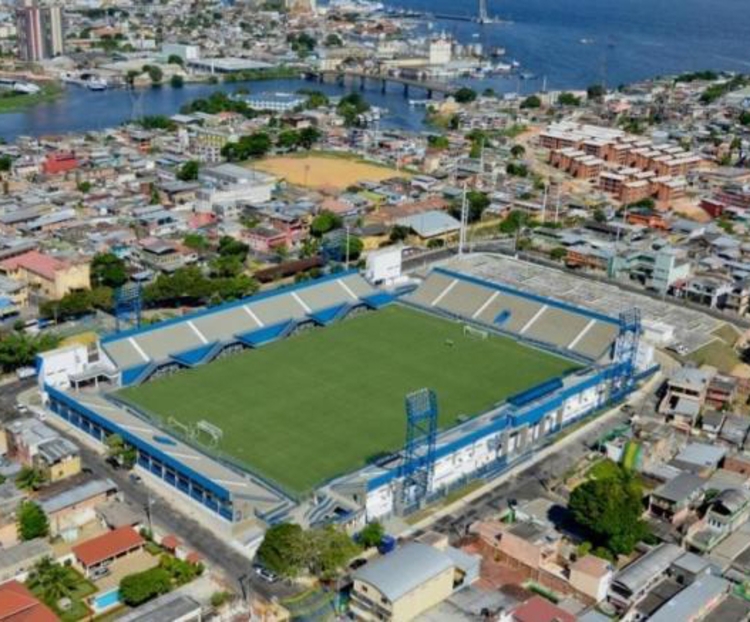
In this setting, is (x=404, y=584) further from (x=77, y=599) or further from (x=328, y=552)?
(x=77, y=599)

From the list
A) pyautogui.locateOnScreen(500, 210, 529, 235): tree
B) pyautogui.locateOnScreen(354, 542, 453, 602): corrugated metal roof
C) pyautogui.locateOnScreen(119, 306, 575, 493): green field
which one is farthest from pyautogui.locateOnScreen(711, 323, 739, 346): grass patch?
pyautogui.locateOnScreen(354, 542, 453, 602): corrugated metal roof

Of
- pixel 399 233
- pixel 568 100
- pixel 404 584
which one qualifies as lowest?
pixel 399 233

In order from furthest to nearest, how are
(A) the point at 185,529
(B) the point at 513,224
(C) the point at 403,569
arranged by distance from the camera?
(B) the point at 513,224, (A) the point at 185,529, (C) the point at 403,569

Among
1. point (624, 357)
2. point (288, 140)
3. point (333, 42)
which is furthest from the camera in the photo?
point (333, 42)

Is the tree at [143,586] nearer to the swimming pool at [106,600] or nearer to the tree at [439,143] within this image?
the swimming pool at [106,600]

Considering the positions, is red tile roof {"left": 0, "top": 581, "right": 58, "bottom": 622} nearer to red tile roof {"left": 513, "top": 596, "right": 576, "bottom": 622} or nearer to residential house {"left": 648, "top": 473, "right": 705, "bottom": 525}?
red tile roof {"left": 513, "top": 596, "right": 576, "bottom": 622}

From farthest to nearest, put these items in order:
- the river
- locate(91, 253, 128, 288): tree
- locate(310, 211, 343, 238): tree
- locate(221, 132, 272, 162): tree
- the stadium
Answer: the river
locate(221, 132, 272, 162): tree
locate(310, 211, 343, 238): tree
locate(91, 253, 128, 288): tree
the stadium

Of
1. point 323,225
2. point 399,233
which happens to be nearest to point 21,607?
point 323,225
